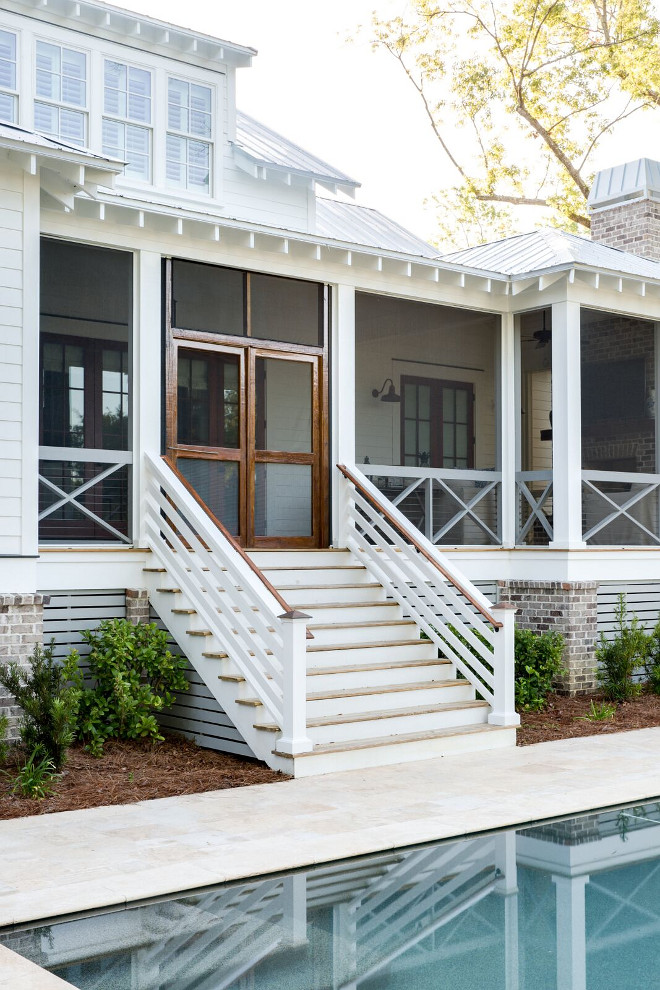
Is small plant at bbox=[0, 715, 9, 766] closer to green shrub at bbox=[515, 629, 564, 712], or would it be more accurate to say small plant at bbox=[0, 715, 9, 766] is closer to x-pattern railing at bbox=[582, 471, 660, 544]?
green shrub at bbox=[515, 629, 564, 712]

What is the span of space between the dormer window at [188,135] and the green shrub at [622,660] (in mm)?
6594

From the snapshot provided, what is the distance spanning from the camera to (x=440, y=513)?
432 inches

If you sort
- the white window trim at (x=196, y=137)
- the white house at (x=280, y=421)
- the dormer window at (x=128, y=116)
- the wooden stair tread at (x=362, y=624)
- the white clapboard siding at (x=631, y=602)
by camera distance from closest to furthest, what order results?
the white house at (x=280, y=421)
the wooden stair tread at (x=362, y=624)
the white clapboard siding at (x=631, y=602)
the dormer window at (x=128, y=116)
the white window trim at (x=196, y=137)

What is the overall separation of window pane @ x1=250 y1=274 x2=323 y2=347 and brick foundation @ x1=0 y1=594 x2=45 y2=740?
11.6 ft

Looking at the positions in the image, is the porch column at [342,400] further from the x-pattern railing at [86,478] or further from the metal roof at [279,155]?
the metal roof at [279,155]

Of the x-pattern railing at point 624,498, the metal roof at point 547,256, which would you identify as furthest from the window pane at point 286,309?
the x-pattern railing at point 624,498

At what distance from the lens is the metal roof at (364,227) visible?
14.0 m

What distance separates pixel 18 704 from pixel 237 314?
4143 mm

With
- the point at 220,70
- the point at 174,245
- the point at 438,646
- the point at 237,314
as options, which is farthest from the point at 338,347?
the point at 220,70

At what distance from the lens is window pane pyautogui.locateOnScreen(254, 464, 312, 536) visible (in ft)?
32.4

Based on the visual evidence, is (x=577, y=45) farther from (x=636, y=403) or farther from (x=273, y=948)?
(x=273, y=948)

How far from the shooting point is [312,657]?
330 inches

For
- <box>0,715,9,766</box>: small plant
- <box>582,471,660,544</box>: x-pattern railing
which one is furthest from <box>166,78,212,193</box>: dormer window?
<box>0,715,9,766</box>: small plant

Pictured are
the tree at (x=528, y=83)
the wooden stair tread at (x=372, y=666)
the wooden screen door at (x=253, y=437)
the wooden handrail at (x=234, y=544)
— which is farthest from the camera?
the tree at (x=528, y=83)
